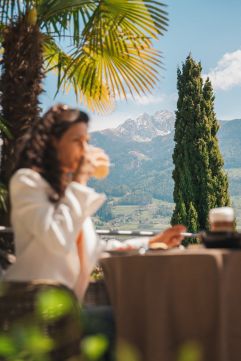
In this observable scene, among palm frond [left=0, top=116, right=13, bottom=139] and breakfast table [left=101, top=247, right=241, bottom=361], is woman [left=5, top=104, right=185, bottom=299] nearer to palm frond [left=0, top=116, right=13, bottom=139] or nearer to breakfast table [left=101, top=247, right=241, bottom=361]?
breakfast table [left=101, top=247, right=241, bottom=361]

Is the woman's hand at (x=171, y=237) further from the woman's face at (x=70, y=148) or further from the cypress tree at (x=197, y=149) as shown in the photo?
the cypress tree at (x=197, y=149)

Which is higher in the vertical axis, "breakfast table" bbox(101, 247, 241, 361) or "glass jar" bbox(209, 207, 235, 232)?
"glass jar" bbox(209, 207, 235, 232)

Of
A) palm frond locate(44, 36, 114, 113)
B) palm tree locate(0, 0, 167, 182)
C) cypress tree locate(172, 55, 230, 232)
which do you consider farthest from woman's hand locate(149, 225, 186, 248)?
cypress tree locate(172, 55, 230, 232)

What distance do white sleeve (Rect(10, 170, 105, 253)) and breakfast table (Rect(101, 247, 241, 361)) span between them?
0.68ft

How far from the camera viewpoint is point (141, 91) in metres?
6.01

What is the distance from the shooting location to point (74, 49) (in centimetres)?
602

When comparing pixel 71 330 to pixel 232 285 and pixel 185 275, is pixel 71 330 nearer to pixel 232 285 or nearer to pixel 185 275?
pixel 185 275

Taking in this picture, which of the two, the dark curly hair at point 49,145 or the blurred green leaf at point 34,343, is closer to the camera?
the blurred green leaf at point 34,343

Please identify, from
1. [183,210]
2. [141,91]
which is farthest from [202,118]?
[141,91]

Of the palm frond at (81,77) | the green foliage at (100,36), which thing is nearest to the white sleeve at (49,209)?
the green foliage at (100,36)

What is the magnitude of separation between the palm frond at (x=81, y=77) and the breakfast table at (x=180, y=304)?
14.7ft

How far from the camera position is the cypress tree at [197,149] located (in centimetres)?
2121

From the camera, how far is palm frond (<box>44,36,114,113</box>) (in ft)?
20.5

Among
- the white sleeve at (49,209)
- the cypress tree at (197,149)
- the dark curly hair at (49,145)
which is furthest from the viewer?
the cypress tree at (197,149)
